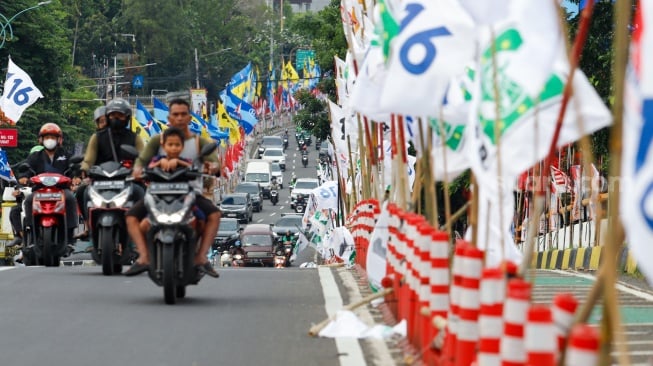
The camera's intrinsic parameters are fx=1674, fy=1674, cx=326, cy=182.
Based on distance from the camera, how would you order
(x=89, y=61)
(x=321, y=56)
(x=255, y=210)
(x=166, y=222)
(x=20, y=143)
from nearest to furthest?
(x=166, y=222), (x=321, y=56), (x=20, y=143), (x=255, y=210), (x=89, y=61)

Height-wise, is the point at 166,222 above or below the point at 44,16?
below

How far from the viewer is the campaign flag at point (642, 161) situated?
19.7 feet

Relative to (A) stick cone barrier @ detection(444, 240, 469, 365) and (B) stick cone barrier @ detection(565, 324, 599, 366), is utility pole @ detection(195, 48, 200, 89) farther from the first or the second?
(B) stick cone barrier @ detection(565, 324, 599, 366)

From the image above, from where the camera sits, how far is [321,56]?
53719 millimetres

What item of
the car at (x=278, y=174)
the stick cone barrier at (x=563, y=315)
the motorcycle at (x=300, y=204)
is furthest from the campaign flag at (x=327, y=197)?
the car at (x=278, y=174)

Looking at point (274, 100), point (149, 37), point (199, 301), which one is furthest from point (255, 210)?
point (199, 301)

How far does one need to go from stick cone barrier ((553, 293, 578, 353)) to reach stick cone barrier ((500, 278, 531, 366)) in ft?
0.59

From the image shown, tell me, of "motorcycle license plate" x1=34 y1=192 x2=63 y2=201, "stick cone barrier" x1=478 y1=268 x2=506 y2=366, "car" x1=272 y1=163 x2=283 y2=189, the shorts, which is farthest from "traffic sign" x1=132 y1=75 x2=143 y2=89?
"stick cone barrier" x1=478 y1=268 x2=506 y2=366

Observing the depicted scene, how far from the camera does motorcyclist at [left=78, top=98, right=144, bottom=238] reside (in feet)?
57.5

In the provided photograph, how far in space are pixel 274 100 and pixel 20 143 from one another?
6899 cm

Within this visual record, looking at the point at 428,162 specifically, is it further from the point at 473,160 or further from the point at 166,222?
the point at 473,160

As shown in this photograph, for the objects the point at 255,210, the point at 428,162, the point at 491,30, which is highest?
the point at 491,30

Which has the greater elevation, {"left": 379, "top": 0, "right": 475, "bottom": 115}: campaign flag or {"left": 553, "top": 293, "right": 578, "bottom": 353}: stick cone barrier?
{"left": 379, "top": 0, "right": 475, "bottom": 115}: campaign flag

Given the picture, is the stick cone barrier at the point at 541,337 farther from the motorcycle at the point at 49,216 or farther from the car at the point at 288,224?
the car at the point at 288,224
